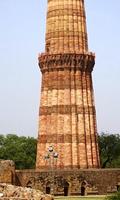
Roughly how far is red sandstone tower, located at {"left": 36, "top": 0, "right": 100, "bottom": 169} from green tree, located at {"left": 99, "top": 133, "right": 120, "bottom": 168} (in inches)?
1078

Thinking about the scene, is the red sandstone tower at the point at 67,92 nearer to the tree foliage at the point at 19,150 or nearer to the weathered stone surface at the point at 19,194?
the weathered stone surface at the point at 19,194

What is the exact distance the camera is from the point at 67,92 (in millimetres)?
33688

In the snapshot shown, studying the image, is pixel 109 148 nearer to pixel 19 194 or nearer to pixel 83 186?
pixel 83 186

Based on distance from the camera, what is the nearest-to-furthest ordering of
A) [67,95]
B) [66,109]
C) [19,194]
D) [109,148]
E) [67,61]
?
[19,194]
[66,109]
[67,95]
[67,61]
[109,148]

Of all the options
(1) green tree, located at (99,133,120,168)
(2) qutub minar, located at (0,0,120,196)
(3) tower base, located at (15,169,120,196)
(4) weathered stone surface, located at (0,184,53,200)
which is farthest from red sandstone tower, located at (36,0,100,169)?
(1) green tree, located at (99,133,120,168)

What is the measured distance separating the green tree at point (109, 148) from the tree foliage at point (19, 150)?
Result: 25.1 feet

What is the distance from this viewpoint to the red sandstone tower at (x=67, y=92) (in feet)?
108

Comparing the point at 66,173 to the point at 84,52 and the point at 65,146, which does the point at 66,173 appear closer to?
the point at 65,146

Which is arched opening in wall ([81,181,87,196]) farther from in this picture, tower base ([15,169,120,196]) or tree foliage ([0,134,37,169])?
tree foliage ([0,134,37,169])

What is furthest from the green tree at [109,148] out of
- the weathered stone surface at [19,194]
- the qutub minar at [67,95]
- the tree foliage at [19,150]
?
the weathered stone surface at [19,194]

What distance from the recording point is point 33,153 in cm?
6153

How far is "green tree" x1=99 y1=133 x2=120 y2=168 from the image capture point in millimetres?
61284

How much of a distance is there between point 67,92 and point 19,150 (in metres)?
28.0

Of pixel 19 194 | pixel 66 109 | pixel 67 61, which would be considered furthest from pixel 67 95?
pixel 19 194
